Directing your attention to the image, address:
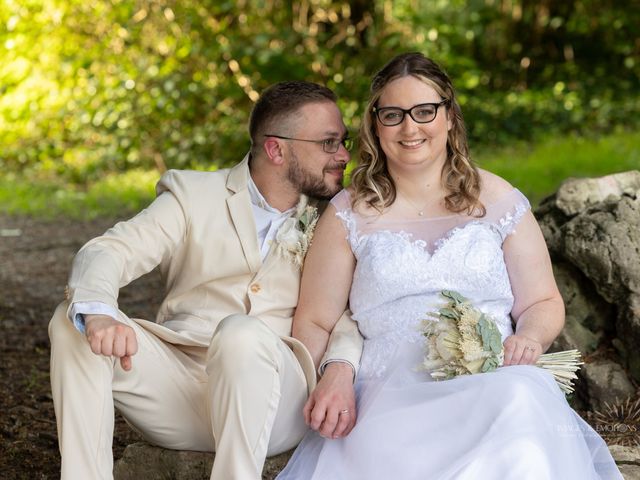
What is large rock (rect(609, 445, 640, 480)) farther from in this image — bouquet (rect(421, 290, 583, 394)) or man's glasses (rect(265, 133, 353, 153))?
man's glasses (rect(265, 133, 353, 153))

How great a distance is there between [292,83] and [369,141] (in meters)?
0.49

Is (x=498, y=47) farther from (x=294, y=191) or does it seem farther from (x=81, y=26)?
(x=294, y=191)

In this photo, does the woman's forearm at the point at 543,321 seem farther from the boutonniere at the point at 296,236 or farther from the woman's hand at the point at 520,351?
the boutonniere at the point at 296,236

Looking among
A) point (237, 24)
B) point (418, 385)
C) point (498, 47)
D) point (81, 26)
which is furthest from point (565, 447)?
point (498, 47)

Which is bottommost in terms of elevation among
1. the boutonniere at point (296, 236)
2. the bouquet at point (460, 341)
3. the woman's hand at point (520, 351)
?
the woman's hand at point (520, 351)

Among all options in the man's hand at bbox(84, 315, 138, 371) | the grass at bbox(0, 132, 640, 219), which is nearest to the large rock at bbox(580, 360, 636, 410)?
the man's hand at bbox(84, 315, 138, 371)

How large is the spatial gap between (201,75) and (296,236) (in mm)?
9245

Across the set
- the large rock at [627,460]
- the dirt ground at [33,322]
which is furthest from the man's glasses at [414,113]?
the dirt ground at [33,322]

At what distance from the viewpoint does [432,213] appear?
3.61m

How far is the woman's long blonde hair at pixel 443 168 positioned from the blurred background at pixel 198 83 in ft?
25.1

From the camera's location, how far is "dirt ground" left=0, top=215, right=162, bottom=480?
435cm

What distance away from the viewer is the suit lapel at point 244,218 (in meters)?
3.64

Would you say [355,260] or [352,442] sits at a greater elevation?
[355,260]

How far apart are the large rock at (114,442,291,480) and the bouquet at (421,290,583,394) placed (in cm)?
68
